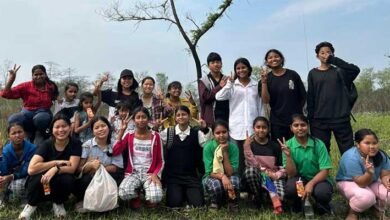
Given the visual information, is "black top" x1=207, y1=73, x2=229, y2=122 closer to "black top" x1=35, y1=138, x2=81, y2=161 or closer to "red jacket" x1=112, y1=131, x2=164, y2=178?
"red jacket" x1=112, y1=131, x2=164, y2=178

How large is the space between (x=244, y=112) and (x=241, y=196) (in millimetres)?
1050

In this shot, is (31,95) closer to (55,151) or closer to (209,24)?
(55,151)

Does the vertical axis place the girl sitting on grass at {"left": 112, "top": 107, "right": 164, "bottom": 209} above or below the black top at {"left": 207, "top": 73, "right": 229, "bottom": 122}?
below

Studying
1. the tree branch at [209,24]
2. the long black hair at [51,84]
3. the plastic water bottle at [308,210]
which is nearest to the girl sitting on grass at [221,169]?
the plastic water bottle at [308,210]

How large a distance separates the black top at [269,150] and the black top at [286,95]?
0.42m

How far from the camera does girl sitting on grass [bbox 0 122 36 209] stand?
4.43 metres

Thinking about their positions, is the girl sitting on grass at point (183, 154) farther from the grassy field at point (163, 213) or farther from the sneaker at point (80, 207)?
the sneaker at point (80, 207)

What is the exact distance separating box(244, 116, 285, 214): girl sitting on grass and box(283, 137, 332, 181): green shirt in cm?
17

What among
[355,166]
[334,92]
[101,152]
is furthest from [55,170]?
[334,92]

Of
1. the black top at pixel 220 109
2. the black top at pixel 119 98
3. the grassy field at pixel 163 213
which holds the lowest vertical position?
the grassy field at pixel 163 213

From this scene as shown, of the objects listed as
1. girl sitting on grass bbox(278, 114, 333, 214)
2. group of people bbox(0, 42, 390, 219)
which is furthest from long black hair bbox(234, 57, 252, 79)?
girl sitting on grass bbox(278, 114, 333, 214)

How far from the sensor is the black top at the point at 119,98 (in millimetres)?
5168

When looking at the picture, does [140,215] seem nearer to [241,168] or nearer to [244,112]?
[241,168]

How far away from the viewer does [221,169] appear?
4465 mm
